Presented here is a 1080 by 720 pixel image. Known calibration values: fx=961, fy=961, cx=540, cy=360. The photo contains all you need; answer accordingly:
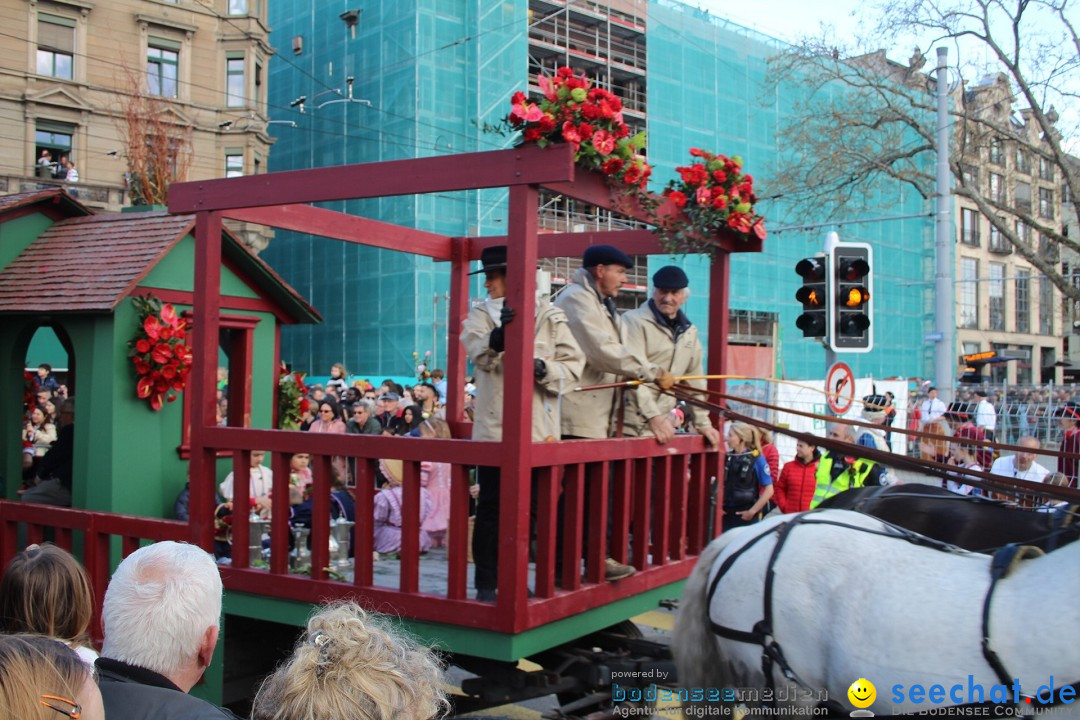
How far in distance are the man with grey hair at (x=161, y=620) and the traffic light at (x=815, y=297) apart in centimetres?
802

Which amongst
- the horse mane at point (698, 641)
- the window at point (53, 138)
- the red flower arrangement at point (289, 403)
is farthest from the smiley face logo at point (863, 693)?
the window at point (53, 138)

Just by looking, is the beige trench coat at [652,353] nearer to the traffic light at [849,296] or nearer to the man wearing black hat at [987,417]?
the traffic light at [849,296]

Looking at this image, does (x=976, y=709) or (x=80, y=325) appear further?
(x=80, y=325)

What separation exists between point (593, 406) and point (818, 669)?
7.30ft

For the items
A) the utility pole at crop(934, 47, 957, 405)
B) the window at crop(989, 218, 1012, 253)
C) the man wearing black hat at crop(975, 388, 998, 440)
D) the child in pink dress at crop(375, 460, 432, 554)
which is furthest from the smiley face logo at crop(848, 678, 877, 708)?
the window at crop(989, 218, 1012, 253)

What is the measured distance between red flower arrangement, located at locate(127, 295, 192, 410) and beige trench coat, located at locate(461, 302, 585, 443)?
2001 millimetres

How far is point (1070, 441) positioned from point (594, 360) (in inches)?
260

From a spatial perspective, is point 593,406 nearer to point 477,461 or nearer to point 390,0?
point 477,461

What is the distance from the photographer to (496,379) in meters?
5.07

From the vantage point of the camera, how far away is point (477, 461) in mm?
4191

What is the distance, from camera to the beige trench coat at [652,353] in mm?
5598

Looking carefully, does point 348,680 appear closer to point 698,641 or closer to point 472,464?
point 472,464

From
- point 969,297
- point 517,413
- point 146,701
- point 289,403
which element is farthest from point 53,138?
point 969,297

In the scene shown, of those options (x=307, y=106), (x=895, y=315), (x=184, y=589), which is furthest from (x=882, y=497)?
(x=895, y=315)
